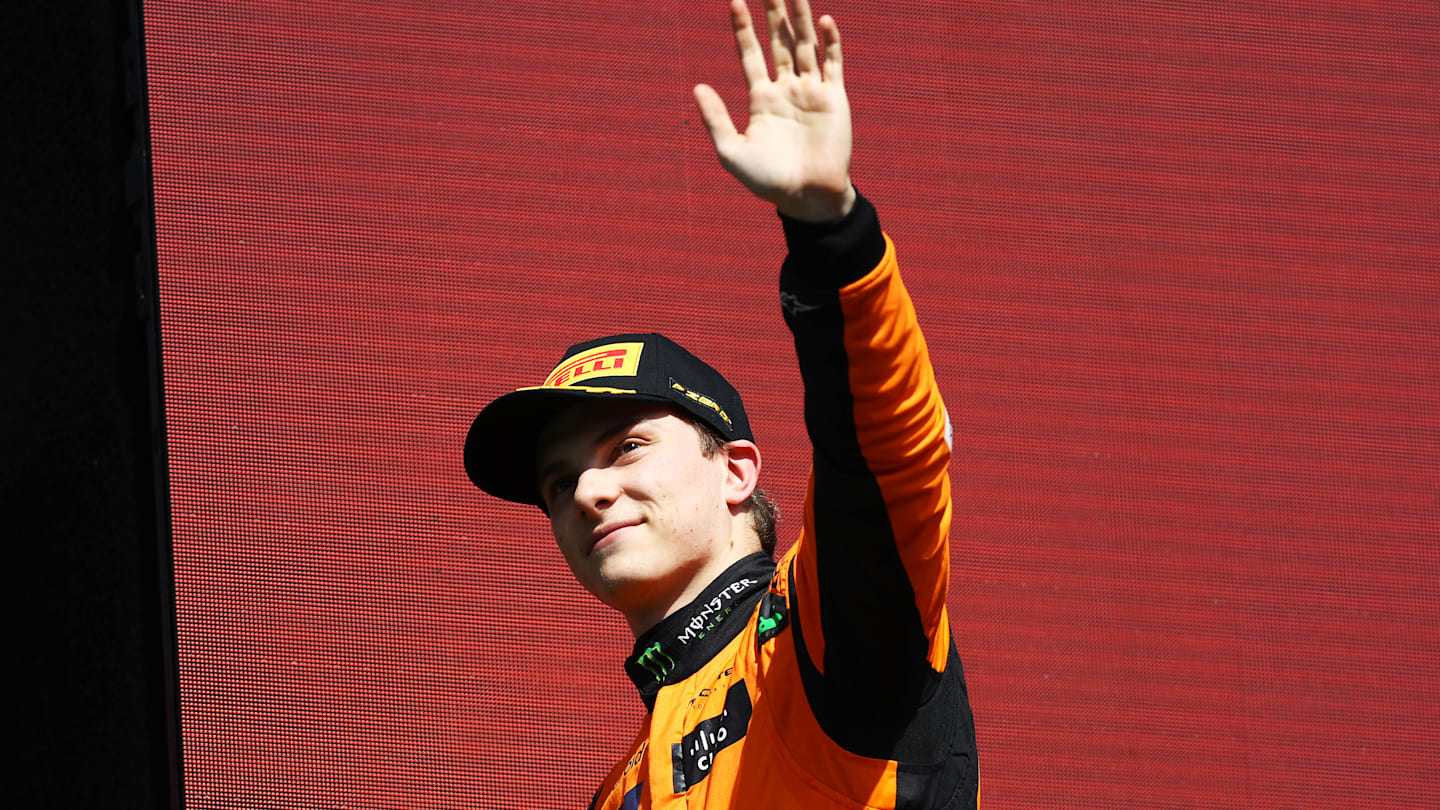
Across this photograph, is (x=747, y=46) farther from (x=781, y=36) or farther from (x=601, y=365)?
A: (x=601, y=365)

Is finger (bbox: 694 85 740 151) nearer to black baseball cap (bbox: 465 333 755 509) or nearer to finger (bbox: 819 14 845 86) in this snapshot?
finger (bbox: 819 14 845 86)

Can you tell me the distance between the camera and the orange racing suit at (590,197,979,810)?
112 cm

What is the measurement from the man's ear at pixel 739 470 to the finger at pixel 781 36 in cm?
56

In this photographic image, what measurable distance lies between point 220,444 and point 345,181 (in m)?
0.57

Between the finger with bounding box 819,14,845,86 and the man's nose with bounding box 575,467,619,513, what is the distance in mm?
560

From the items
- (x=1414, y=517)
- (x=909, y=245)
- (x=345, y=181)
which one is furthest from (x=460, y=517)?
(x=1414, y=517)

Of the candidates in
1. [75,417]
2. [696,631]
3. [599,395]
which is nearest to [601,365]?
[599,395]

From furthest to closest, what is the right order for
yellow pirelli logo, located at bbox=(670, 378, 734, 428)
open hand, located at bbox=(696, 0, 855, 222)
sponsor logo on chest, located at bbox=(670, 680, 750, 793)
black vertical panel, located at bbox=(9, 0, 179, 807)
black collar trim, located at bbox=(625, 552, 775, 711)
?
black vertical panel, located at bbox=(9, 0, 179, 807) → yellow pirelli logo, located at bbox=(670, 378, 734, 428) → black collar trim, located at bbox=(625, 552, 775, 711) → sponsor logo on chest, located at bbox=(670, 680, 750, 793) → open hand, located at bbox=(696, 0, 855, 222)

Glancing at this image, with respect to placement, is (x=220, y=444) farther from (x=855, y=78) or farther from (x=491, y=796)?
(x=855, y=78)

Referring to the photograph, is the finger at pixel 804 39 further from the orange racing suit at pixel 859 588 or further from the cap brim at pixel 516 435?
the cap brim at pixel 516 435

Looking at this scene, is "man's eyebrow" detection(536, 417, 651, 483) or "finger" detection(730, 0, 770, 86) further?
"man's eyebrow" detection(536, 417, 651, 483)

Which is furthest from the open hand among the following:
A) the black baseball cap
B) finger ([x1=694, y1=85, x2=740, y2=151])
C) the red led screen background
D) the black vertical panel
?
the black vertical panel

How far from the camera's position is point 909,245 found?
3141 mm

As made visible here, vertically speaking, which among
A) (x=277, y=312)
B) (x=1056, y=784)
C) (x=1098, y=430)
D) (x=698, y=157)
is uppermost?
(x=698, y=157)
